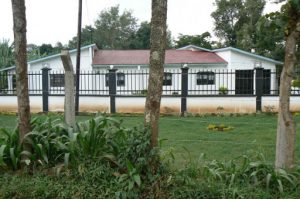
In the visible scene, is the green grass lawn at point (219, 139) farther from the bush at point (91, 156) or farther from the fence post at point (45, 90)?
the fence post at point (45, 90)

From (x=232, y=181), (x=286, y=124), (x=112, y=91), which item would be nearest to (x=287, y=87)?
(x=286, y=124)

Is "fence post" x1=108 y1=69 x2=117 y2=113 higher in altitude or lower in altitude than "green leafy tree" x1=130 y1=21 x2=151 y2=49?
lower

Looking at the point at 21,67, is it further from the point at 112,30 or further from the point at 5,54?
the point at 112,30

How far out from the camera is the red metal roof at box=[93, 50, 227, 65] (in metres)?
28.9

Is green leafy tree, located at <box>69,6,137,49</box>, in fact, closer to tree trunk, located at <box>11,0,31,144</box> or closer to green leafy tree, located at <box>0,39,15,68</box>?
green leafy tree, located at <box>0,39,15,68</box>

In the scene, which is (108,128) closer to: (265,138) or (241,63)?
(265,138)

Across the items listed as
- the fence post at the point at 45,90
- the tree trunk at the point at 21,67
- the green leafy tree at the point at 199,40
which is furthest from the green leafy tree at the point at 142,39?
the tree trunk at the point at 21,67

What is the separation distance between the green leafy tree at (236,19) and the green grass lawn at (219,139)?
28.5m

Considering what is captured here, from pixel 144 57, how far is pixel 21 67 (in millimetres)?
25712

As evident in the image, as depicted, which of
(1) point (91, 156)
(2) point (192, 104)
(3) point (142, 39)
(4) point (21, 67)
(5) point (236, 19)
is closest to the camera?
(1) point (91, 156)

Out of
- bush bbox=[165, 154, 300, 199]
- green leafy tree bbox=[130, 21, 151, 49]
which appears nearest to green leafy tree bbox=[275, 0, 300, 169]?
bush bbox=[165, 154, 300, 199]

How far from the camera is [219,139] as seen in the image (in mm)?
9430

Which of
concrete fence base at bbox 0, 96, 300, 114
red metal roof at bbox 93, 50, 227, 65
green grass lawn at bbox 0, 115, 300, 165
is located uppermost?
red metal roof at bbox 93, 50, 227, 65

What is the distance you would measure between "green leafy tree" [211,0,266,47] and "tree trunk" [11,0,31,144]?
36489 mm
